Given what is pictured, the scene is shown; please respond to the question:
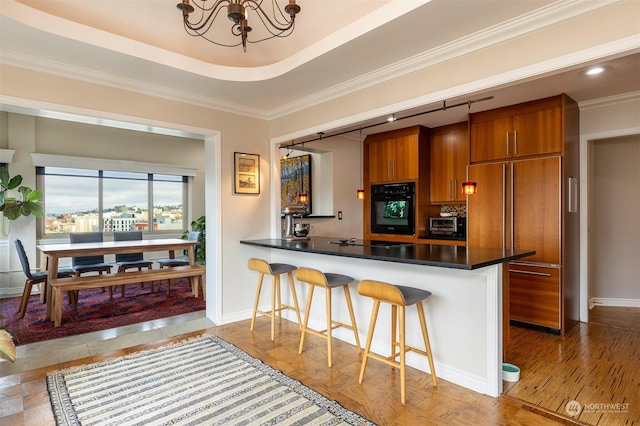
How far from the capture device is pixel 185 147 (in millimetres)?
7250

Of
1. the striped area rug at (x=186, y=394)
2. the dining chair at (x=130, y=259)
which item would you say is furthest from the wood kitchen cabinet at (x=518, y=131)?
the dining chair at (x=130, y=259)

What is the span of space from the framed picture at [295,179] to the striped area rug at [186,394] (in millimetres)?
3266

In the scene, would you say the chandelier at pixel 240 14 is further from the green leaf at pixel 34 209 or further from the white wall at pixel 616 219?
the white wall at pixel 616 219

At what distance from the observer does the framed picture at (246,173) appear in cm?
393

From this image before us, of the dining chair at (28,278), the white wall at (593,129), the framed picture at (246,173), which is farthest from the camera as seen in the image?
the dining chair at (28,278)

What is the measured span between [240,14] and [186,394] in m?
2.45

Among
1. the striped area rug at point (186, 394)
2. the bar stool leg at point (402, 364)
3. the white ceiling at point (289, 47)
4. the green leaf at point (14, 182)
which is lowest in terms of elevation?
the striped area rug at point (186, 394)

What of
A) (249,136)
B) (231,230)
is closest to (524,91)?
(249,136)

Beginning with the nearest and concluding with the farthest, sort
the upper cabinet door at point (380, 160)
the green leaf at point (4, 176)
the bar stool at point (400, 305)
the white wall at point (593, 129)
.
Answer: the bar stool at point (400, 305) → the white wall at point (593, 129) → the green leaf at point (4, 176) → the upper cabinet door at point (380, 160)

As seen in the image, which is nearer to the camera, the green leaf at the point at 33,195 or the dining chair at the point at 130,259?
the green leaf at the point at 33,195

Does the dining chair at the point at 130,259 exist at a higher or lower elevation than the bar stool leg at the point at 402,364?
higher

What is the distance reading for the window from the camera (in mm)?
5891

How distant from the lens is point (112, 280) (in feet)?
13.8

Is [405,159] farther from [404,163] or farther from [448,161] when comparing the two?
[448,161]
